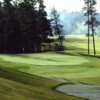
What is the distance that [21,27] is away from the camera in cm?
10231

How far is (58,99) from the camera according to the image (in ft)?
84.9

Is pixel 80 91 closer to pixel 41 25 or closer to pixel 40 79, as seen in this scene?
pixel 40 79

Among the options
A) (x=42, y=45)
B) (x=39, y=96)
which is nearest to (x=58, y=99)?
(x=39, y=96)

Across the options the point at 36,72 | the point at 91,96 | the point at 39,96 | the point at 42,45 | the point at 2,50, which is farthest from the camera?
the point at 42,45

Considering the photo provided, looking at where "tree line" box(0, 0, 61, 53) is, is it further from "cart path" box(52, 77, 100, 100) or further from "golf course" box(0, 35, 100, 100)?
"cart path" box(52, 77, 100, 100)

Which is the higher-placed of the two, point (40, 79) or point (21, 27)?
point (21, 27)

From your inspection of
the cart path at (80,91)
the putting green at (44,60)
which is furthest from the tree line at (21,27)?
the cart path at (80,91)

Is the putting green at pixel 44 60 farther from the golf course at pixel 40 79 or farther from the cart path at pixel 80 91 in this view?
the cart path at pixel 80 91

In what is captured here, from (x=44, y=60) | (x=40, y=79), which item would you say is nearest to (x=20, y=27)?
(x=44, y=60)

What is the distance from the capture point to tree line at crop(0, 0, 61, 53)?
331 feet

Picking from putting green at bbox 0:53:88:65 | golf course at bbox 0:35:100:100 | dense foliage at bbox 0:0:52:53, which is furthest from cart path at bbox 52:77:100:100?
dense foliage at bbox 0:0:52:53

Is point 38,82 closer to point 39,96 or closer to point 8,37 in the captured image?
point 39,96

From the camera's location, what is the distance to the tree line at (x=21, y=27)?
3971 inches

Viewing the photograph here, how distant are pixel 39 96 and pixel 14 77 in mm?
10607
